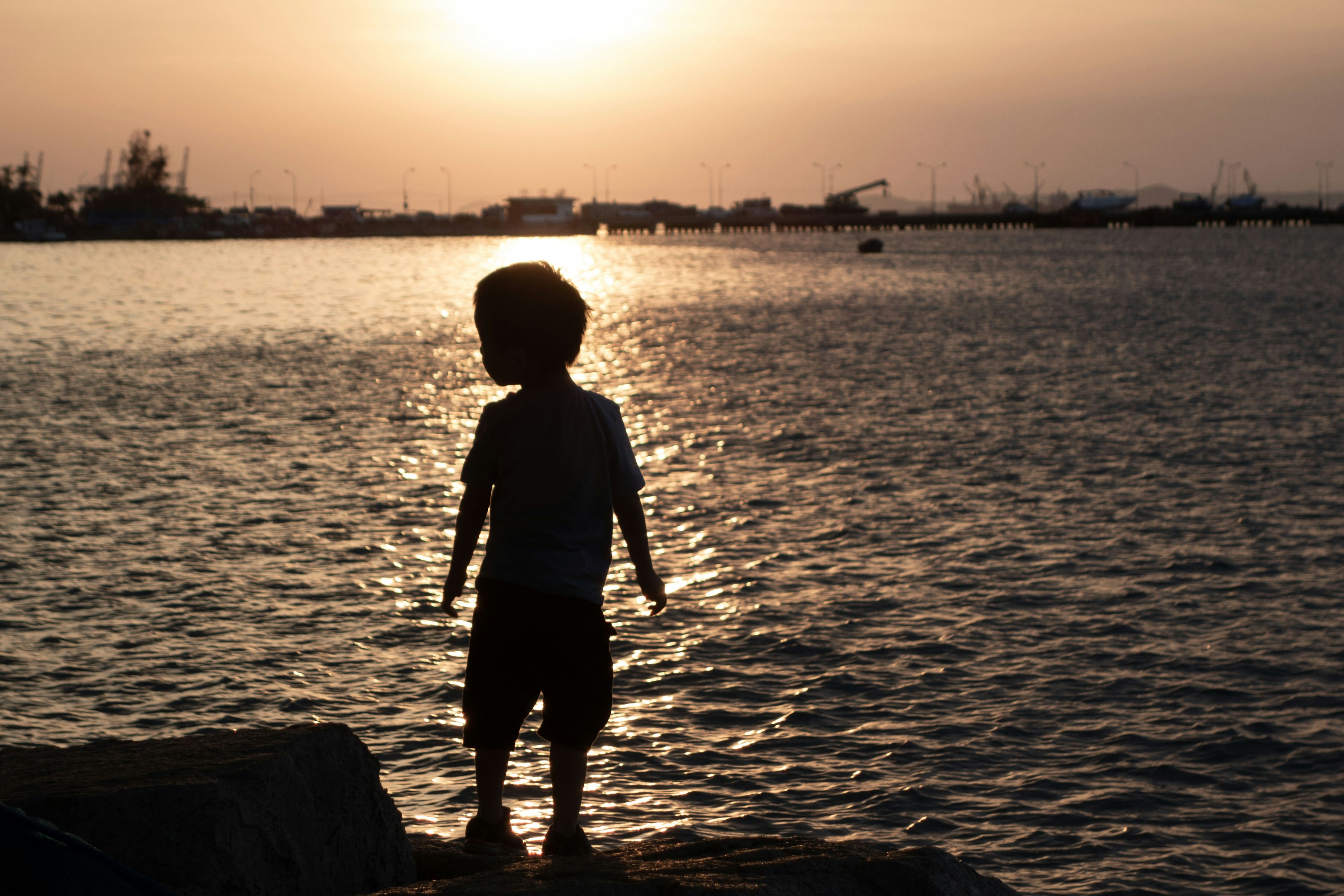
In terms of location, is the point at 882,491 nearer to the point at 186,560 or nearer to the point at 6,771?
the point at 186,560

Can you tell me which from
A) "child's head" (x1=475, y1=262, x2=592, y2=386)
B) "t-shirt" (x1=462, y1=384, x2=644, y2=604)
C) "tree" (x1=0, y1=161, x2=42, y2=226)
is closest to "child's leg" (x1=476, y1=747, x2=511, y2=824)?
"t-shirt" (x1=462, y1=384, x2=644, y2=604)

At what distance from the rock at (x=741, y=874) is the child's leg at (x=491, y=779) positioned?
504 millimetres

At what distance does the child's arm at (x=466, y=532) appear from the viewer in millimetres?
3865

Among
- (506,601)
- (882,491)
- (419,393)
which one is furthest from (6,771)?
(419,393)

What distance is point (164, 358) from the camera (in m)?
32.2

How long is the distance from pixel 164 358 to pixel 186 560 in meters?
22.7

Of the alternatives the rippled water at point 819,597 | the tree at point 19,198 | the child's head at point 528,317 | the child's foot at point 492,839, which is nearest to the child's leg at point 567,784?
the child's foot at point 492,839

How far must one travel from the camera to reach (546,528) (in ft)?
12.5

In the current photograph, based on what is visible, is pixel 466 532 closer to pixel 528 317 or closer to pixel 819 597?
pixel 528 317

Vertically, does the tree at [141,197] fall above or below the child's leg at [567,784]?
above

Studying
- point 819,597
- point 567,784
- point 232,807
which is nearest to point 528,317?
point 567,784

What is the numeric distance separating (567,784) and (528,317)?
1.52m

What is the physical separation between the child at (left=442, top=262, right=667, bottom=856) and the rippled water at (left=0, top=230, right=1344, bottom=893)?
2380 mm

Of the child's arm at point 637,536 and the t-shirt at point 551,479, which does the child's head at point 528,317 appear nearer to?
the t-shirt at point 551,479
